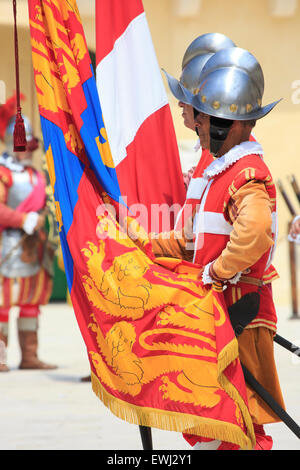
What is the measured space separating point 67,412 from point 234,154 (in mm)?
2103

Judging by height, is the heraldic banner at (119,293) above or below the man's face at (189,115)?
below

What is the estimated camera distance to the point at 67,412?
382cm

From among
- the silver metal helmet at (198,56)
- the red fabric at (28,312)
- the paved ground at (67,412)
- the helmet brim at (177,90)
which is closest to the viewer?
the helmet brim at (177,90)

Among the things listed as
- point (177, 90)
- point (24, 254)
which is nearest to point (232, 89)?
point (177, 90)

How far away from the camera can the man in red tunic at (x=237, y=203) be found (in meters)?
2.04

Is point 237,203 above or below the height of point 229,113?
below

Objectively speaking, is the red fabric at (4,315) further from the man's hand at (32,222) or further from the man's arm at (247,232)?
the man's arm at (247,232)

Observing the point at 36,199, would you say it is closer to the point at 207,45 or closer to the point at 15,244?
the point at 15,244

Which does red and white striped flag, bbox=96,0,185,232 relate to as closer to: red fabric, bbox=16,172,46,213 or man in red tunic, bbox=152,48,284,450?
man in red tunic, bbox=152,48,284,450

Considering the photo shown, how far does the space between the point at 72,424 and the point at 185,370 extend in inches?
65.1

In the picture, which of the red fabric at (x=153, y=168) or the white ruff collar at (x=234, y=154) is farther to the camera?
the red fabric at (x=153, y=168)

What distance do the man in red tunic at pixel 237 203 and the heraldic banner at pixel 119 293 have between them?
0.10 m

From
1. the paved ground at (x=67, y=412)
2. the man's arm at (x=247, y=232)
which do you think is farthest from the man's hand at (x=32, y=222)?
the man's arm at (x=247, y=232)

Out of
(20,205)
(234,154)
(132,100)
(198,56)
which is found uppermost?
(198,56)
